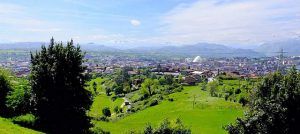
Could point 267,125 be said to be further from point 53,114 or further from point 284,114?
point 53,114

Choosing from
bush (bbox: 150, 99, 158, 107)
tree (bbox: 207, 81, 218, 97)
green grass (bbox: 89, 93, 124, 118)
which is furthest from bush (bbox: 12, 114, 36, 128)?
tree (bbox: 207, 81, 218, 97)

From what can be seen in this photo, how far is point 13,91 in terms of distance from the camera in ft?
128

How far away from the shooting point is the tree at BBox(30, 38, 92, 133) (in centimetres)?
3394

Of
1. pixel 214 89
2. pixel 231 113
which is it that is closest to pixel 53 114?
pixel 231 113

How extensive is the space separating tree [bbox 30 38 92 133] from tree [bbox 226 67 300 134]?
13.9 m

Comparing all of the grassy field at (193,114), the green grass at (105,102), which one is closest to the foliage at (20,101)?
the grassy field at (193,114)

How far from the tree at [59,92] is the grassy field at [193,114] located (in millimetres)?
38337

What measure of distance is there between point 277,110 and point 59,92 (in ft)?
59.7

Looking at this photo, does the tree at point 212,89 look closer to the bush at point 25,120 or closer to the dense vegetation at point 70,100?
the dense vegetation at point 70,100

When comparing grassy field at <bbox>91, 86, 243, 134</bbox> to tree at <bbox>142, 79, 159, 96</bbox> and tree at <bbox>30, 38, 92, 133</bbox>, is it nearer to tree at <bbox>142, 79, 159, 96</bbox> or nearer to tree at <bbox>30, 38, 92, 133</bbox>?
tree at <bbox>142, 79, 159, 96</bbox>

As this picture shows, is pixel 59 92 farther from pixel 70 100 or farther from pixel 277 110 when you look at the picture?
pixel 277 110

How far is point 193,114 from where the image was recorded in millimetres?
94000

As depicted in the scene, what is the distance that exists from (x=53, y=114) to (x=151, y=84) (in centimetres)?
11347

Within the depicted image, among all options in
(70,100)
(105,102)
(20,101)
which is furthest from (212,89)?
(70,100)
